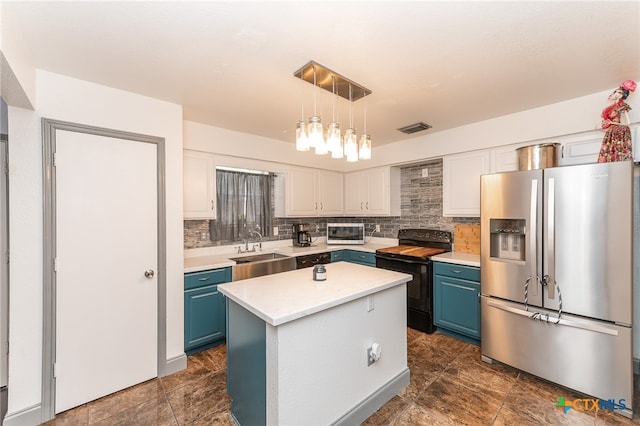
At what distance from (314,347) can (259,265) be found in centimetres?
170

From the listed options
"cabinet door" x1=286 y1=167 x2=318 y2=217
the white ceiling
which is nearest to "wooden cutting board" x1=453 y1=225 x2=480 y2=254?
the white ceiling

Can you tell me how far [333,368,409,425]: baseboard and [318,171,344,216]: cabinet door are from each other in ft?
8.68

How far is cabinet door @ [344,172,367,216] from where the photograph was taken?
449cm

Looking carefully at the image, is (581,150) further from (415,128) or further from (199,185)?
(199,185)

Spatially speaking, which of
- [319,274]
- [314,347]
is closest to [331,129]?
[319,274]

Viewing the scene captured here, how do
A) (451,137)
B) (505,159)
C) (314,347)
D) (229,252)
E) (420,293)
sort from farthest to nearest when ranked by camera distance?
1. (229,252)
2. (451,137)
3. (420,293)
4. (505,159)
5. (314,347)

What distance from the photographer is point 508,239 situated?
2.50 meters

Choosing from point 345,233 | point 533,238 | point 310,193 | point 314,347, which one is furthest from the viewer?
point 345,233

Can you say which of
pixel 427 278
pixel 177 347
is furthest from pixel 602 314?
pixel 177 347

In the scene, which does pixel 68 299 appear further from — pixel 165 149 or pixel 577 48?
pixel 577 48

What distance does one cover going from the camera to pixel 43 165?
1.93 metres

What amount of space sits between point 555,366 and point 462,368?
692mm

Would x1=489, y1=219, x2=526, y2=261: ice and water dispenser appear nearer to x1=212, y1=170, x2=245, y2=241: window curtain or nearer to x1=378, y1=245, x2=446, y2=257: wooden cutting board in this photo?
x1=378, y1=245, x2=446, y2=257: wooden cutting board

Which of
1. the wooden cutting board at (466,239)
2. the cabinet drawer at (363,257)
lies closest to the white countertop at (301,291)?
the cabinet drawer at (363,257)
